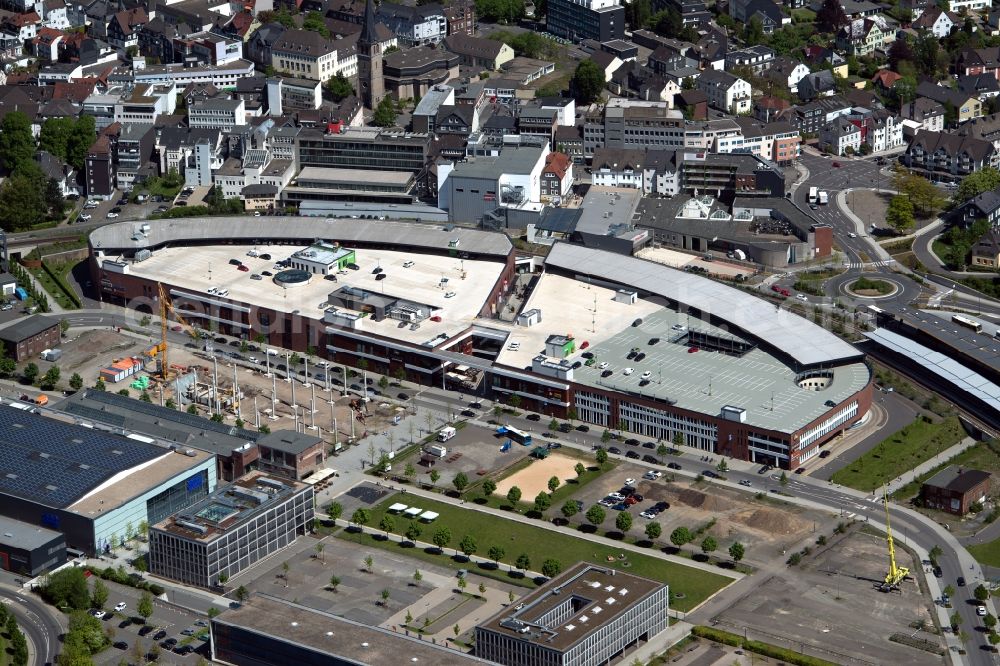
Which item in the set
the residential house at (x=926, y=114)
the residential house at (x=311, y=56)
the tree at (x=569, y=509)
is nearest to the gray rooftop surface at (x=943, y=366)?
the tree at (x=569, y=509)

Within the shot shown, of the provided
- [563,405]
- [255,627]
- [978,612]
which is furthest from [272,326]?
[978,612]

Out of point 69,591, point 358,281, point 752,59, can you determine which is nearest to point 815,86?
point 752,59

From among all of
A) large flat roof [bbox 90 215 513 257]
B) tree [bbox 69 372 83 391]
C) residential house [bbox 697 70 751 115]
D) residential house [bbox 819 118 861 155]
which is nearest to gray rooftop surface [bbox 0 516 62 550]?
tree [bbox 69 372 83 391]

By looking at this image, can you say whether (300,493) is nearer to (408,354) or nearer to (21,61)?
(408,354)

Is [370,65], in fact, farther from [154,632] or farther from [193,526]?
[154,632]

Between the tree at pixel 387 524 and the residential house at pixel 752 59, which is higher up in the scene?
the residential house at pixel 752 59

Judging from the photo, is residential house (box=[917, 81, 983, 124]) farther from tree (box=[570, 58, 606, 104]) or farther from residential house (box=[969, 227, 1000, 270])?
residential house (box=[969, 227, 1000, 270])

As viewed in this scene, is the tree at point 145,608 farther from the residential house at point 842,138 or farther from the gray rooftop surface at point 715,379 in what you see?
the residential house at point 842,138
